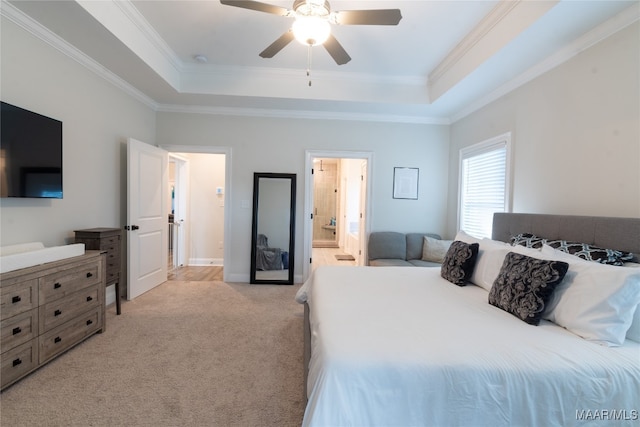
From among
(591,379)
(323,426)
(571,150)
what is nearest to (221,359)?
(323,426)

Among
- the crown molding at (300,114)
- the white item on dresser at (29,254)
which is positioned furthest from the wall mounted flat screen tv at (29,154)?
the crown molding at (300,114)

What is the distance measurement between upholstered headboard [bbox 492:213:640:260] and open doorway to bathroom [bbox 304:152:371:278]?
2.28 meters

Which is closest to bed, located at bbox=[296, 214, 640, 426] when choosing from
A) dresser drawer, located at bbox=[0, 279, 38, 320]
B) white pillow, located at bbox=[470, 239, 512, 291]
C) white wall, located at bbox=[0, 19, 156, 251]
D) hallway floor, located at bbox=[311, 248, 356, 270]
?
white pillow, located at bbox=[470, 239, 512, 291]

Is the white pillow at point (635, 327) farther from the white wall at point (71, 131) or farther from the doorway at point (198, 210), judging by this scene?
the doorway at point (198, 210)

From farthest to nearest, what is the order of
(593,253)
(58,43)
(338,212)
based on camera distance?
(338,212) → (58,43) → (593,253)

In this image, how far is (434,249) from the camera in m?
3.96

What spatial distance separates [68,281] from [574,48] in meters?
4.52

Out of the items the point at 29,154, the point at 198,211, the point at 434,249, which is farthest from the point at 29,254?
the point at 434,249

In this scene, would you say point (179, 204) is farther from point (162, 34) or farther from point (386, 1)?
point (386, 1)

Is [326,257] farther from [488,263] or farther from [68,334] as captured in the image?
[68,334]

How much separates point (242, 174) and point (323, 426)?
372 cm

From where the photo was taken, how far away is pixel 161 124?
413cm

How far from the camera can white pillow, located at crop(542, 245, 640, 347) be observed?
1287 millimetres

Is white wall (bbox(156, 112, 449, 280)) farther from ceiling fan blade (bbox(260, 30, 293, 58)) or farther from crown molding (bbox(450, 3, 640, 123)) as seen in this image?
ceiling fan blade (bbox(260, 30, 293, 58))
